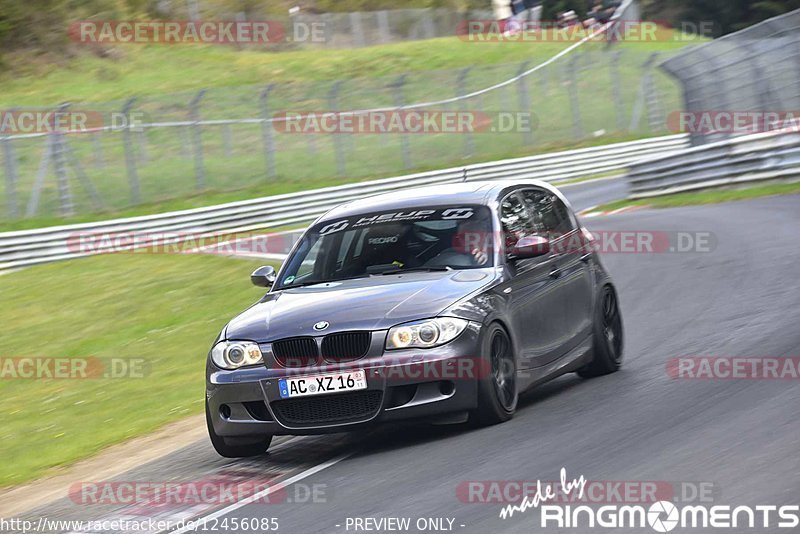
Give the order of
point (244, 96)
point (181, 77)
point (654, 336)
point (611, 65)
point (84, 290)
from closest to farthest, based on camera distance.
A: point (654, 336) → point (84, 290) → point (244, 96) → point (611, 65) → point (181, 77)

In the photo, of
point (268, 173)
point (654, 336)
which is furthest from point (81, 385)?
point (268, 173)

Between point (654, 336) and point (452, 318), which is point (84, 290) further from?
point (452, 318)

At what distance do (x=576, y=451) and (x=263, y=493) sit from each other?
1734mm

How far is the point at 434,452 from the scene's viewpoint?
7.92m

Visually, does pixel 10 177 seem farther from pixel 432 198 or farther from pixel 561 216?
pixel 432 198

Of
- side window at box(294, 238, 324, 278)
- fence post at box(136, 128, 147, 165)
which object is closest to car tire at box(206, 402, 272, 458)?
side window at box(294, 238, 324, 278)

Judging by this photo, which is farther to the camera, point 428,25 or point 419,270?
point 428,25

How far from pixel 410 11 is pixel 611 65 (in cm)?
2520

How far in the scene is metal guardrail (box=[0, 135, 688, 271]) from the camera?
24891 mm

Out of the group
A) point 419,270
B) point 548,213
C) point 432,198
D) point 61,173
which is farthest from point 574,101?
point 419,270

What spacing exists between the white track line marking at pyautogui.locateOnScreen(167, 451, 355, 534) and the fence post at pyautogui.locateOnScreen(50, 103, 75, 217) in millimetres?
21183

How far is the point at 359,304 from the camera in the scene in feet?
27.2

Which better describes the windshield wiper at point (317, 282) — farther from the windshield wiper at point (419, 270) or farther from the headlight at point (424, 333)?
the headlight at point (424, 333)

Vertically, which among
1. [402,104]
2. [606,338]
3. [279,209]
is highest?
[606,338]
